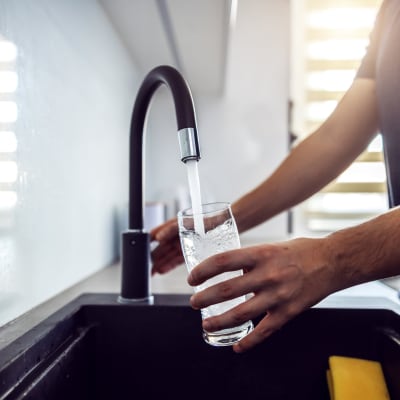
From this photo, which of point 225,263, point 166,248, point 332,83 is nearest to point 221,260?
point 225,263

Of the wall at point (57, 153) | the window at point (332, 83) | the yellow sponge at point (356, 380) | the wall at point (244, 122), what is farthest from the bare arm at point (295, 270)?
the window at point (332, 83)

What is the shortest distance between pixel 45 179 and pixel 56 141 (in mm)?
87

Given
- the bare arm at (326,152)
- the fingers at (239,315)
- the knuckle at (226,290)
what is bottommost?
the fingers at (239,315)

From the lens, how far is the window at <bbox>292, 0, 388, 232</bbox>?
2.19 metres

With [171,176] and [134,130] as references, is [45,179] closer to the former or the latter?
[134,130]

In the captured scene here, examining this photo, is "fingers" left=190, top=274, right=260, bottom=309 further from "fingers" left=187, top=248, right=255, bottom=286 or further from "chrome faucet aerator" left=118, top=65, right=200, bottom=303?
"chrome faucet aerator" left=118, top=65, right=200, bottom=303

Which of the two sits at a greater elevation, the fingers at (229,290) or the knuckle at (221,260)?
the knuckle at (221,260)

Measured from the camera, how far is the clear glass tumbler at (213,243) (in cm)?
51

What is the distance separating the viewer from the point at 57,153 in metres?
0.77

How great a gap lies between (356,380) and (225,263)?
296 mm

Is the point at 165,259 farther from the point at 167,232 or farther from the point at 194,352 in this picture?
the point at 194,352

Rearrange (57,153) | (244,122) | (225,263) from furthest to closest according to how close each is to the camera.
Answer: (244,122) < (57,153) < (225,263)

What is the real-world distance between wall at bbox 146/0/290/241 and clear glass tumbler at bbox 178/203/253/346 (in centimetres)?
140

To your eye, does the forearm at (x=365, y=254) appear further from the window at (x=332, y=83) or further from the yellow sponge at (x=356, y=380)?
the window at (x=332, y=83)
